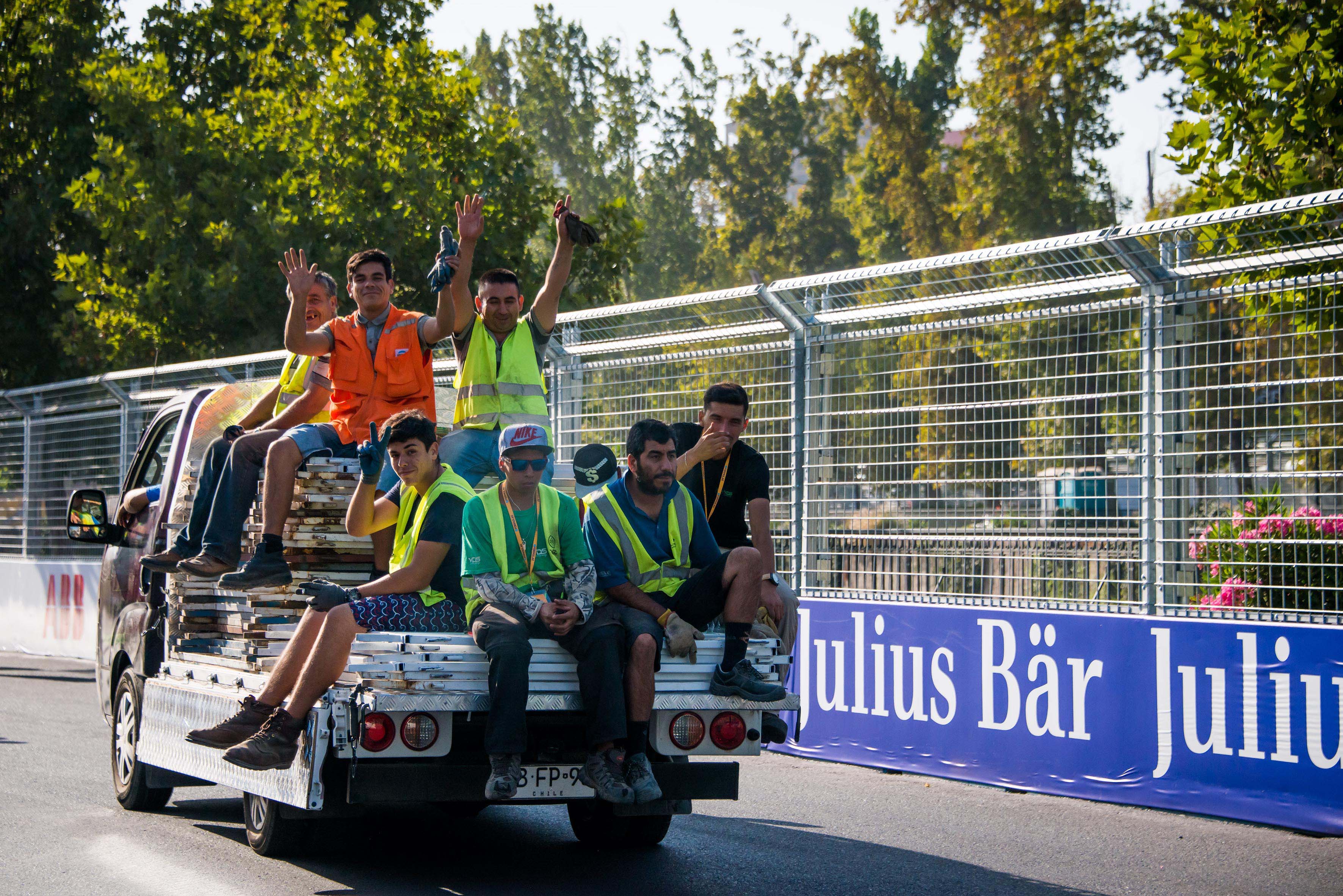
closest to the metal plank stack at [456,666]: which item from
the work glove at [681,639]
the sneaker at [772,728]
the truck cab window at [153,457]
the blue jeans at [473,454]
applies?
the work glove at [681,639]

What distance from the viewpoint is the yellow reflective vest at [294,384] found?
28.0 feet

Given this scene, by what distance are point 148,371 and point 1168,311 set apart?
10.6 m

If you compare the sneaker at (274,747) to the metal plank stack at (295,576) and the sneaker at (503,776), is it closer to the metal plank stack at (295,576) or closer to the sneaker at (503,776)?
the sneaker at (503,776)

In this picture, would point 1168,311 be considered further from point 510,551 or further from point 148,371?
point 148,371

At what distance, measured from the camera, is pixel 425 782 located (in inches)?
238

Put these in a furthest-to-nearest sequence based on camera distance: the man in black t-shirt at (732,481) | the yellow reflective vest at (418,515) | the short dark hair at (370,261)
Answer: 1. the short dark hair at (370,261)
2. the man in black t-shirt at (732,481)
3. the yellow reflective vest at (418,515)

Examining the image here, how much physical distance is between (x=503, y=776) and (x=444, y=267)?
9.57ft

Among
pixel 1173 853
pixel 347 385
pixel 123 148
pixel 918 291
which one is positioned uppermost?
pixel 123 148

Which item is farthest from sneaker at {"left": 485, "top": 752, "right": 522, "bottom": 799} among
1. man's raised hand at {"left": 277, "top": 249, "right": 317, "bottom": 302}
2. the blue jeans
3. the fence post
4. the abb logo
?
the abb logo

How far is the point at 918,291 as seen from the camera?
1031cm

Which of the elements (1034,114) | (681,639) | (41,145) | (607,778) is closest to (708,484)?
(681,639)

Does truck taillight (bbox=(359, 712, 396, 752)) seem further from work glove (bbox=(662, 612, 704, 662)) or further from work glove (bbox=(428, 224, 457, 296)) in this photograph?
work glove (bbox=(428, 224, 457, 296))

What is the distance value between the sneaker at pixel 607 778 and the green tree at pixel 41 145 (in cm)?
1967

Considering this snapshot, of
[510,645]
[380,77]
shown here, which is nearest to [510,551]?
[510,645]
